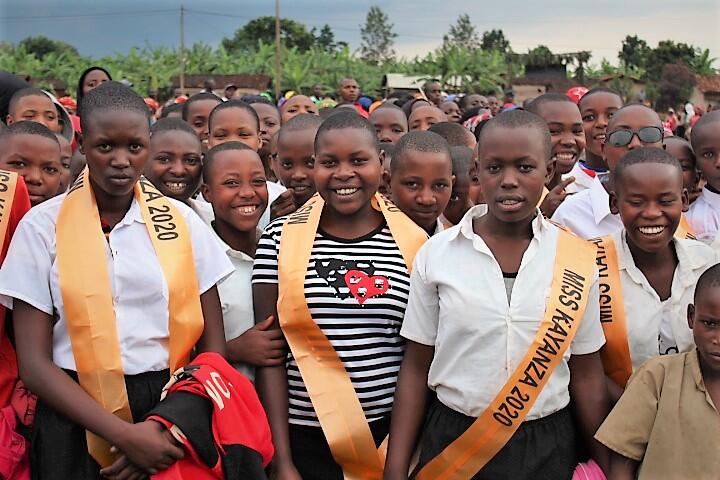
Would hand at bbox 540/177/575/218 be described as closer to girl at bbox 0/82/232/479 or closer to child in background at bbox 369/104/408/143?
girl at bbox 0/82/232/479

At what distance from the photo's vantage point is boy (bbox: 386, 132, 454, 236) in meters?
3.40

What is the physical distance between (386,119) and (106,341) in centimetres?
379

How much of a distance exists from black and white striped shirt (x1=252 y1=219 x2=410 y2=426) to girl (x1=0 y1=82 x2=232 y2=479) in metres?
0.35

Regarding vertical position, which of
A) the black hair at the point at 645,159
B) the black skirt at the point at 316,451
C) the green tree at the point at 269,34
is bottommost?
Result: the black skirt at the point at 316,451

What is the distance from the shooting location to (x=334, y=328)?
110 inches

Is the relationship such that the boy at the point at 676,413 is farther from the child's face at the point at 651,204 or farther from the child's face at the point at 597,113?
the child's face at the point at 597,113

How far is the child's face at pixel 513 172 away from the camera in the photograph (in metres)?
2.69

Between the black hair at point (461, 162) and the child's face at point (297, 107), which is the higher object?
the child's face at point (297, 107)

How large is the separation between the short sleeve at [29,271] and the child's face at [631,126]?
257cm

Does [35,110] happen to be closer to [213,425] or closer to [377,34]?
[213,425]

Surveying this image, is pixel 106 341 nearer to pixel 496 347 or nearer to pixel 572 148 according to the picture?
pixel 496 347

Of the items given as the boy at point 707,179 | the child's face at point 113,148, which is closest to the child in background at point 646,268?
the boy at point 707,179

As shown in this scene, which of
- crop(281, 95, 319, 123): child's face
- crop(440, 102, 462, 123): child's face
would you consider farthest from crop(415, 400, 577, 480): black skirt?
crop(440, 102, 462, 123): child's face

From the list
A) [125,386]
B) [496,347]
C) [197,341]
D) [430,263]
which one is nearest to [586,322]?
[496,347]
